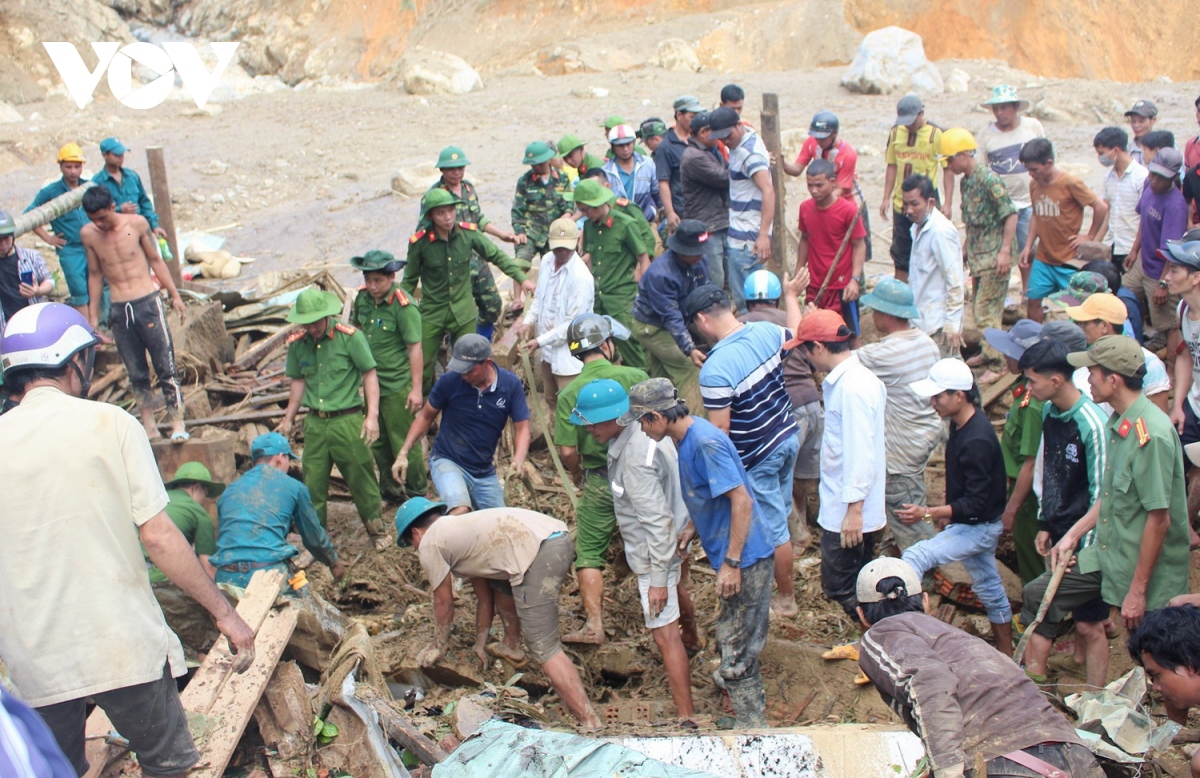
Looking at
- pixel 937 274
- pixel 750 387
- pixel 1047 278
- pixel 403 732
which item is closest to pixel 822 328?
pixel 750 387

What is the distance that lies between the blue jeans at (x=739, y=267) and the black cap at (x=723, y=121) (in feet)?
3.21

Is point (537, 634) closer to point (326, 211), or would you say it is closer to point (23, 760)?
point (23, 760)

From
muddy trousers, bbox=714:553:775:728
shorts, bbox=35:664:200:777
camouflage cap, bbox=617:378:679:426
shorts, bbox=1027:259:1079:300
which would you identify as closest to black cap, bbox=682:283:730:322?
camouflage cap, bbox=617:378:679:426

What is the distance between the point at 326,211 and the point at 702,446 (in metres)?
12.1

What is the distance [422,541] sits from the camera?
17.9 feet

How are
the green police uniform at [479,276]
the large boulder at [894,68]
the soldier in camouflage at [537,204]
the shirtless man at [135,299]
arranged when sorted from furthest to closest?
the large boulder at [894,68]
the soldier in camouflage at [537,204]
the green police uniform at [479,276]
the shirtless man at [135,299]

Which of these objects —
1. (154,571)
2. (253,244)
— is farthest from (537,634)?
(253,244)

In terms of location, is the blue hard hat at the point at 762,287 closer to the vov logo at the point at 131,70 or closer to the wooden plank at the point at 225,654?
the wooden plank at the point at 225,654

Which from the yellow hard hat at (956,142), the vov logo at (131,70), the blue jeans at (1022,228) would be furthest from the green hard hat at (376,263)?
the vov logo at (131,70)

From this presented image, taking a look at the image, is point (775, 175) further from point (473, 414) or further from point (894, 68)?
point (894, 68)

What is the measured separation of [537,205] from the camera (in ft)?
31.3

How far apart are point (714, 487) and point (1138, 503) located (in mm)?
1913

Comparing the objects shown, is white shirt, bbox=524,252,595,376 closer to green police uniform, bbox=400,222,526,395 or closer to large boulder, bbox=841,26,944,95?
green police uniform, bbox=400,222,526,395

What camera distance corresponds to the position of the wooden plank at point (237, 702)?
13.3ft
